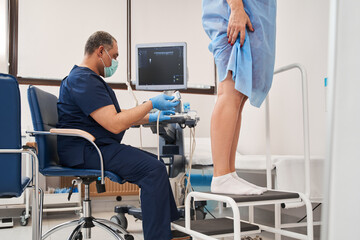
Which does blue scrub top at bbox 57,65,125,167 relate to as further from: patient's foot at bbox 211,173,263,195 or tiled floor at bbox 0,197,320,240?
tiled floor at bbox 0,197,320,240

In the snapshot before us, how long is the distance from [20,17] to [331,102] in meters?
4.02

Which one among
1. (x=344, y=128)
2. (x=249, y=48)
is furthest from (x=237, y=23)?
(x=344, y=128)

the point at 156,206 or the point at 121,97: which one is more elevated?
the point at 121,97

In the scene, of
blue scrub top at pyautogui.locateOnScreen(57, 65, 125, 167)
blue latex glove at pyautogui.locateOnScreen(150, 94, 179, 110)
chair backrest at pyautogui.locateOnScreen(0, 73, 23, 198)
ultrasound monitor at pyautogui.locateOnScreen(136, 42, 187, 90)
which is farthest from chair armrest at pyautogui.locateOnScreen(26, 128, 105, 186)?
ultrasound monitor at pyautogui.locateOnScreen(136, 42, 187, 90)

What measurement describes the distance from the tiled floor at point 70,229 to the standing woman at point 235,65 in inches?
50.2

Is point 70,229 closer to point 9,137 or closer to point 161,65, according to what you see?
point 161,65

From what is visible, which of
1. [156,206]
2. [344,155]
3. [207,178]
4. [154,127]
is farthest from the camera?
[207,178]

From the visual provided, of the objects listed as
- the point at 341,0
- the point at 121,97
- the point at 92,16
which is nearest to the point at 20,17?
the point at 92,16

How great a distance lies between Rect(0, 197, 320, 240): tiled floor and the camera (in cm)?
271

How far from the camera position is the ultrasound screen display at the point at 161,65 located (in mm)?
3078

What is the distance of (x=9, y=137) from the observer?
1.61 metres

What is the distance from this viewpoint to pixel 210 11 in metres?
1.54

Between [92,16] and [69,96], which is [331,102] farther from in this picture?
[92,16]

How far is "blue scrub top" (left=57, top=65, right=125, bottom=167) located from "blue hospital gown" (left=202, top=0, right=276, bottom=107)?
0.74 m
